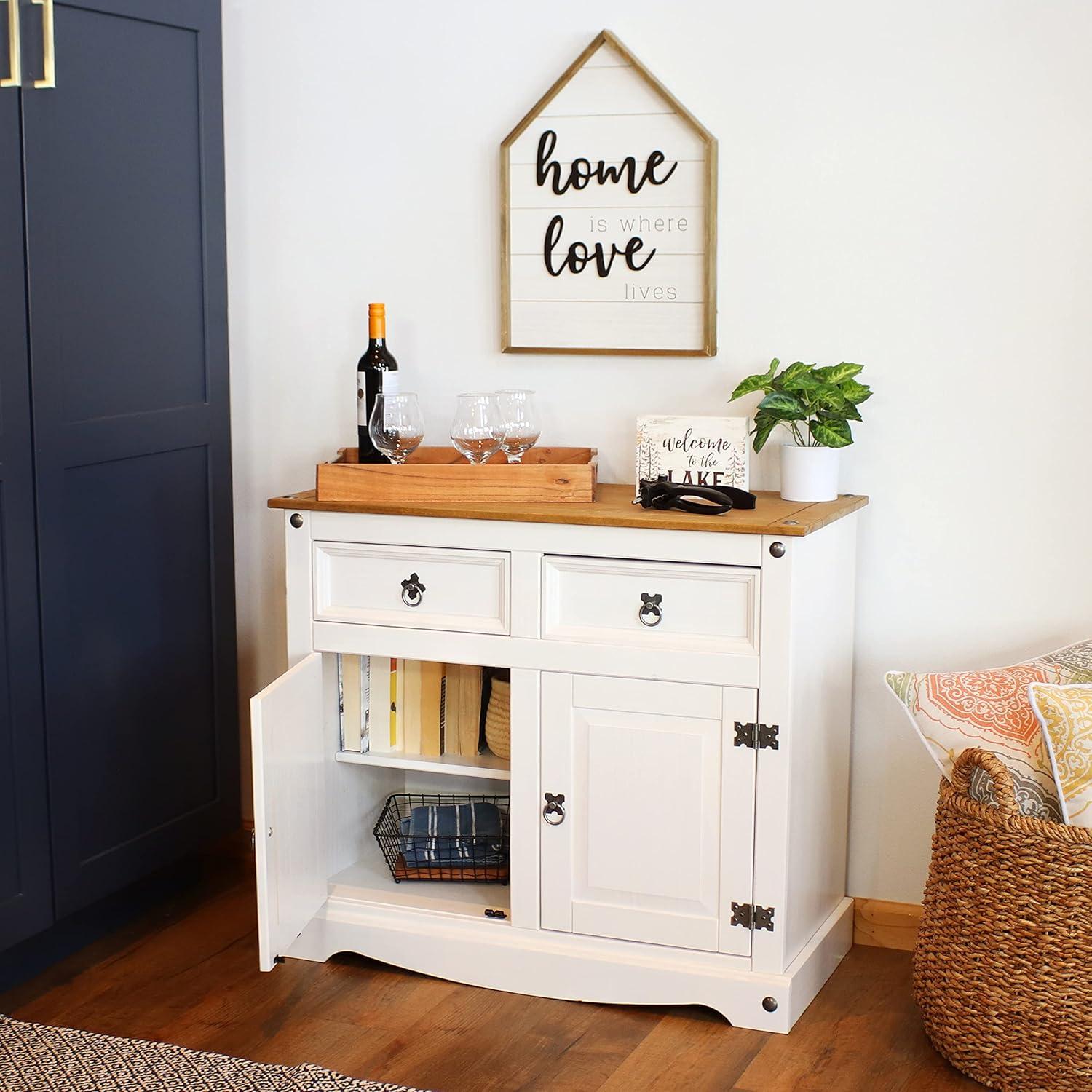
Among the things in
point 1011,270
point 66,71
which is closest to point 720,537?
point 1011,270

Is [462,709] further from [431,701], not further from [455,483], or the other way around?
[455,483]

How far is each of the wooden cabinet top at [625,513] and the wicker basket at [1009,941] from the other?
1.53 feet

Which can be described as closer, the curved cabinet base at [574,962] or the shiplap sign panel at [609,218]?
the curved cabinet base at [574,962]

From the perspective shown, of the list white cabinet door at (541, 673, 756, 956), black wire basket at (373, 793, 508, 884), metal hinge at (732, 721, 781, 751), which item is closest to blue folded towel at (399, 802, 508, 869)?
black wire basket at (373, 793, 508, 884)

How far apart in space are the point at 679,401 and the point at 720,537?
498 millimetres

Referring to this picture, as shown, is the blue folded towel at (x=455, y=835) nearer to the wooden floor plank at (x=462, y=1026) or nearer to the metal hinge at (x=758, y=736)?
the wooden floor plank at (x=462, y=1026)

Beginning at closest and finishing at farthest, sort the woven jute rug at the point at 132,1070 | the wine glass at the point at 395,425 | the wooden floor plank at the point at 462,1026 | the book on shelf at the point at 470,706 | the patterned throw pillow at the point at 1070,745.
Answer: the patterned throw pillow at the point at 1070,745, the woven jute rug at the point at 132,1070, the wooden floor plank at the point at 462,1026, the wine glass at the point at 395,425, the book on shelf at the point at 470,706

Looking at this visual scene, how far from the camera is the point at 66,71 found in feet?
7.86

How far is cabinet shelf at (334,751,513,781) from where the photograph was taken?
8.30 ft

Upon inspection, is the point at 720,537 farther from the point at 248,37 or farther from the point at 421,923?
the point at 248,37

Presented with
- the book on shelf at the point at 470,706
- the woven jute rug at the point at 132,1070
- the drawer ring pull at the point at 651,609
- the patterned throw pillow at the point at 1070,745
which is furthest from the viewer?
the book on shelf at the point at 470,706

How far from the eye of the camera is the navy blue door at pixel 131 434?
2.41 metres

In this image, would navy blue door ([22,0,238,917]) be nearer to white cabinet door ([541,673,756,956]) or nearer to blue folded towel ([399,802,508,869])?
blue folded towel ([399,802,508,869])

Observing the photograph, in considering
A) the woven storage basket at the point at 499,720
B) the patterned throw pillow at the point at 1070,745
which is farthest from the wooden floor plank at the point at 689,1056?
the patterned throw pillow at the point at 1070,745
